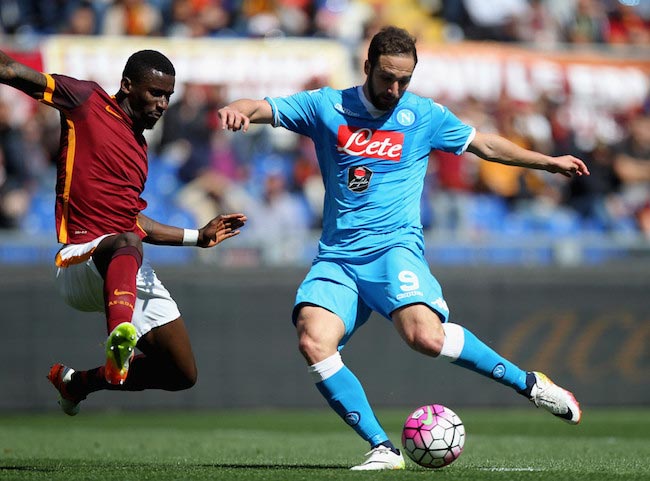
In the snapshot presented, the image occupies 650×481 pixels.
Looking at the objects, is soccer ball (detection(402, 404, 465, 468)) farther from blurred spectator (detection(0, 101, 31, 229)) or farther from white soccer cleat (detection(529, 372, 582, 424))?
blurred spectator (detection(0, 101, 31, 229))

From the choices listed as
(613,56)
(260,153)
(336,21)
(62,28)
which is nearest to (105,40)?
(62,28)

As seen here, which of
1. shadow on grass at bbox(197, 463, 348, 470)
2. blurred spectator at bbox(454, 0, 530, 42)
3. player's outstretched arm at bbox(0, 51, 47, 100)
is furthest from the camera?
blurred spectator at bbox(454, 0, 530, 42)

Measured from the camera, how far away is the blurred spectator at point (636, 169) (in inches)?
647

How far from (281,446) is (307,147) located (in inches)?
286

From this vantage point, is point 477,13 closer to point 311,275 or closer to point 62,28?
point 62,28

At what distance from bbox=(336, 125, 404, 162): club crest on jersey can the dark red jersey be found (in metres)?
1.34

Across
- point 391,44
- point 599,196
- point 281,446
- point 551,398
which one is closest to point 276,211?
point 599,196

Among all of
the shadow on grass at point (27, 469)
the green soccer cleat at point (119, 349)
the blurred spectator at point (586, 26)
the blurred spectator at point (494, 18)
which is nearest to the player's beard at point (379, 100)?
the green soccer cleat at point (119, 349)

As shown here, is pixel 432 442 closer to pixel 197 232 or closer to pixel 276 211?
pixel 197 232

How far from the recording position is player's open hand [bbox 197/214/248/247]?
742 cm

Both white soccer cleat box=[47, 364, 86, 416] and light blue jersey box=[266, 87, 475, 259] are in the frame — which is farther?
white soccer cleat box=[47, 364, 86, 416]

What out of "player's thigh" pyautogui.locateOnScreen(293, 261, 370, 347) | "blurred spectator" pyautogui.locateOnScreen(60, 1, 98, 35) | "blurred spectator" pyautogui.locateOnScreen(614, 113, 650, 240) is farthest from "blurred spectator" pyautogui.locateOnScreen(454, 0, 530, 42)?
"player's thigh" pyautogui.locateOnScreen(293, 261, 370, 347)

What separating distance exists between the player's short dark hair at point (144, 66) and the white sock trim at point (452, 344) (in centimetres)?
227

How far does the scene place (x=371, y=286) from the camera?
279 inches
